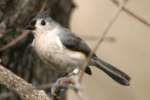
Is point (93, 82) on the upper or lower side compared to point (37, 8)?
lower

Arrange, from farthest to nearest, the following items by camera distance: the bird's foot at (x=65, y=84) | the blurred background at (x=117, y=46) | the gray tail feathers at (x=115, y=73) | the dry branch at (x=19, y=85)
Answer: the blurred background at (x=117, y=46)
the gray tail feathers at (x=115, y=73)
the dry branch at (x=19, y=85)
the bird's foot at (x=65, y=84)

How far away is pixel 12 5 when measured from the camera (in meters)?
4.14

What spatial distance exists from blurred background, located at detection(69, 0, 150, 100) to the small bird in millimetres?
1358

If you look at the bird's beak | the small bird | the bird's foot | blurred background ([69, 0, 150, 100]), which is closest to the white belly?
the small bird

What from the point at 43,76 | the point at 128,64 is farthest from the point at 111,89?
Answer: the point at 43,76

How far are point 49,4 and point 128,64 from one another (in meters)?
2.28

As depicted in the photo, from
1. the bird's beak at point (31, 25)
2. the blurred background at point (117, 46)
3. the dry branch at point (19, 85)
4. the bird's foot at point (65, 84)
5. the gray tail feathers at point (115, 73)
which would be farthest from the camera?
the blurred background at point (117, 46)

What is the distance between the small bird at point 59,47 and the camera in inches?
162

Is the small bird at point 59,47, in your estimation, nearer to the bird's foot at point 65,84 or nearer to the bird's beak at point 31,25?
the bird's beak at point 31,25

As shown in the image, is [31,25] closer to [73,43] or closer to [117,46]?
[73,43]

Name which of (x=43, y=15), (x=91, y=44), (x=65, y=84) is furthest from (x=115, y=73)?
(x=91, y=44)

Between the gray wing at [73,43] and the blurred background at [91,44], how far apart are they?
0.17ft

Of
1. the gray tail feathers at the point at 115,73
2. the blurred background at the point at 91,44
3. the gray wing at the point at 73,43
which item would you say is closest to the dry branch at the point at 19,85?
the blurred background at the point at 91,44

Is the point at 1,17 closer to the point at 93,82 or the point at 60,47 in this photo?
the point at 60,47
